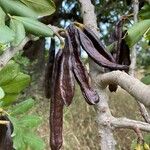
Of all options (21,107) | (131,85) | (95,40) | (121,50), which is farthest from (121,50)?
(131,85)

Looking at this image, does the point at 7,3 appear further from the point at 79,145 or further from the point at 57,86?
the point at 79,145

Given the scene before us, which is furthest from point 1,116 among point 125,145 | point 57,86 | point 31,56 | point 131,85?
point 125,145

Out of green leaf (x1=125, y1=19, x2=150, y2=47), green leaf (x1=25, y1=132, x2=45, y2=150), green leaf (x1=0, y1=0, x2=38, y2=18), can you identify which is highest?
green leaf (x1=0, y1=0, x2=38, y2=18)

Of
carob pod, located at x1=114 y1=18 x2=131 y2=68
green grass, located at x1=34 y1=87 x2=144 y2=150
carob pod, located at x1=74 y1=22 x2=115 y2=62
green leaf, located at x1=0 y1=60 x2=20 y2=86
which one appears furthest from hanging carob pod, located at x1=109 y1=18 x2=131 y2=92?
green grass, located at x1=34 y1=87 x2=144 y2=150

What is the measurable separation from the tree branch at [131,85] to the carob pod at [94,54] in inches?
1.4

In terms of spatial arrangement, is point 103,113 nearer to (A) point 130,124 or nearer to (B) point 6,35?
(A) point 130,124

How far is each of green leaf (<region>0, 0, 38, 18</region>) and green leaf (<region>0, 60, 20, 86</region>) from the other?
4.8 inches

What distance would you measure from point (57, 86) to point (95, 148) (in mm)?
3244

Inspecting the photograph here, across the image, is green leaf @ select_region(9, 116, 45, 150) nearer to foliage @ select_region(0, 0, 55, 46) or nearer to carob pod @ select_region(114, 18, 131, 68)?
foliage @ select_region(0, 0, 55, 46)

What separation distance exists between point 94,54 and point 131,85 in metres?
0.20

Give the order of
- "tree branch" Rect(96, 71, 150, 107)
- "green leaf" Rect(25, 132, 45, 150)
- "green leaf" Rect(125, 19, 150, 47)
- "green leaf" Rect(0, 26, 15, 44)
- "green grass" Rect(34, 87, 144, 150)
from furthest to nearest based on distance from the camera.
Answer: "green grass" Rect(34, 87, 144, 150), "green leaf" Rect(125, 19, 150, 47), "green leaf" Rect(25, 132, 45, 150), "green leaf" Rect(0, 26, 15, 44), "tree branch" Rect(96, 71, 150, 107)

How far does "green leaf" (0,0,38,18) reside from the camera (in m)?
0.90

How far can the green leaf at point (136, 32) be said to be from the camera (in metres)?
1.03

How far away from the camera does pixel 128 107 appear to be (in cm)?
441
